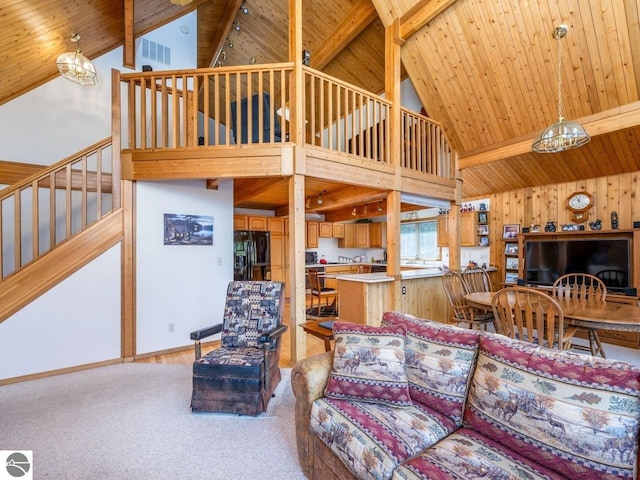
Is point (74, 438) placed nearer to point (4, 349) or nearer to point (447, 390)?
point (4, 349)

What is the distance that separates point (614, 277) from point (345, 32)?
5.65 meters

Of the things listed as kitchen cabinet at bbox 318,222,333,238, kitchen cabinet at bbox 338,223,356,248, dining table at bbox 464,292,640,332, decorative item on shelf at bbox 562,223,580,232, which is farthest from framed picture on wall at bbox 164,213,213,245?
decorative item on shelf at bbox 562,223,580,232

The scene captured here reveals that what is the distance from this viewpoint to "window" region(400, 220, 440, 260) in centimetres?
760

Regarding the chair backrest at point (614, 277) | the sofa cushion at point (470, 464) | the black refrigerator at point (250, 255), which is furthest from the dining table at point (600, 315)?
the black refrigerator at point (250, 255)

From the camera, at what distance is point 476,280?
15.2 ft

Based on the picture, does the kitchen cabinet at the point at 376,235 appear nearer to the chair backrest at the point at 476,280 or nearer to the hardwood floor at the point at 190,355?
the chair backrest at the point at 476,280

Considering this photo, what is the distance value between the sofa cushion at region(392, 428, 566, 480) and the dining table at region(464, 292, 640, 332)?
1755 mm

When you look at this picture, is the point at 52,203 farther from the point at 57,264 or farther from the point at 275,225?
the point at 275,225

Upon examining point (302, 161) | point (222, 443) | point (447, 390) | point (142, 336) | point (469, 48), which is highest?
point (469, 48)

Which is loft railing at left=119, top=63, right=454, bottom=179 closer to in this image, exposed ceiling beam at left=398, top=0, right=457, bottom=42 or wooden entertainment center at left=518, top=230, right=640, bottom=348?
exposed ceiling beam at left=398, top=0, right=457, bottom=42

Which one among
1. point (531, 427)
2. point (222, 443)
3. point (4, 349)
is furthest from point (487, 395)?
point (4, 349)

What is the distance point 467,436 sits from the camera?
143 centimetres

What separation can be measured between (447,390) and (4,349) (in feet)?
13.4

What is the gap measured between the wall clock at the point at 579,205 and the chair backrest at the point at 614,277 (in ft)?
2.91
